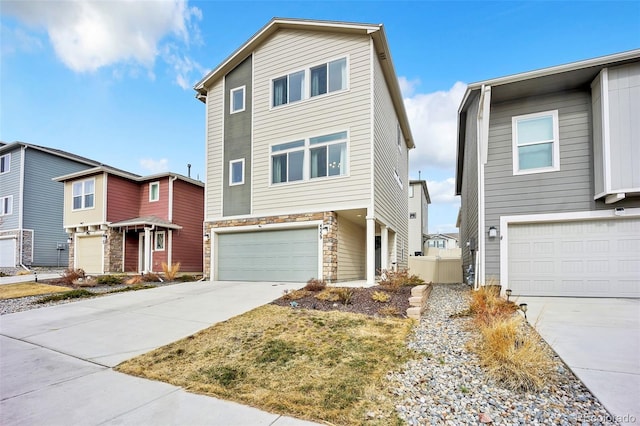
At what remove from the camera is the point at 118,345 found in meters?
5.35

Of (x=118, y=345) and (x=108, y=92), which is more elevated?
(x=108, y=92)

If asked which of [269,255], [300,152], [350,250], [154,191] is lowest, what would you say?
[269,255]

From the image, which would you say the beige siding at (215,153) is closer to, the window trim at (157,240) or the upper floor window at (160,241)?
the window trim at (157,240)

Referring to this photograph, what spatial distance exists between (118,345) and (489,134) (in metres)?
10.0

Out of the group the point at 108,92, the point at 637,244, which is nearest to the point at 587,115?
the point at 637,244

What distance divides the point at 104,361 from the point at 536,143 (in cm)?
1062

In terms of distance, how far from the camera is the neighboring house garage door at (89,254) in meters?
18.2

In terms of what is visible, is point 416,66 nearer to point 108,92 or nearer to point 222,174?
point 222,174

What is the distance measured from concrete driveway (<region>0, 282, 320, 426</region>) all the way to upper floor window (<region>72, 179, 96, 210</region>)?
11675mm

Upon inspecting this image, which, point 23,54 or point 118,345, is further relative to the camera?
point 23,54

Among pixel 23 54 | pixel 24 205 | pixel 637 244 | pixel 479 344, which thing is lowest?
pixel 479 344

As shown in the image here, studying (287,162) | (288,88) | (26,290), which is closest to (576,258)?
(287,162)

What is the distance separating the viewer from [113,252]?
17.8 metres

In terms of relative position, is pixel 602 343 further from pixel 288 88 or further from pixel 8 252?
pixel 8 252
